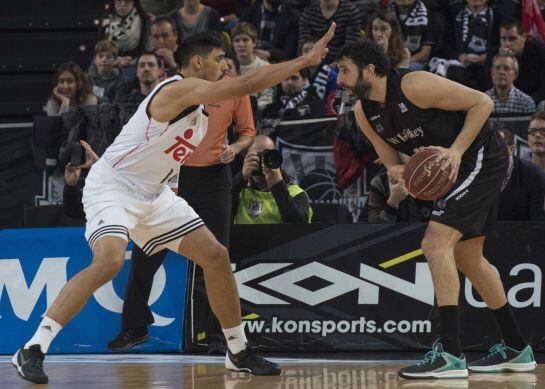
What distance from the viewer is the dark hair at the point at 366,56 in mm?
6602

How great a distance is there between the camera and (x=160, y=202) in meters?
6.70

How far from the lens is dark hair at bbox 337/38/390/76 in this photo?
21.7 ft

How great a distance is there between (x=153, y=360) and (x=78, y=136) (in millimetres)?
3214

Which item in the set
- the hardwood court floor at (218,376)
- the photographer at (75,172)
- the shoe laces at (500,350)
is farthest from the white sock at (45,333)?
the shoe laces at (500,350)

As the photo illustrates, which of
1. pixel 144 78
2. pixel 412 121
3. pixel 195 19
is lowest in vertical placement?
pixel 412 121

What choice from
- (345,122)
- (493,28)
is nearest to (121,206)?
(345,122)

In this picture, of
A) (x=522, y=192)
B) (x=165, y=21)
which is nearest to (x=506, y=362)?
(x=522, y=192)

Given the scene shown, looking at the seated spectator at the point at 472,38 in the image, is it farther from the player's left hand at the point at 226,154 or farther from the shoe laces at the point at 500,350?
the shoe laces at the point at 500,350

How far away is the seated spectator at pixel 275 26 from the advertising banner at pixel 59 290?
4470 mm

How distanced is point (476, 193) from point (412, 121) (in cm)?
58

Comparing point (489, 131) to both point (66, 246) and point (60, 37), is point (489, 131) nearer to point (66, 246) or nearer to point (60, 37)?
point (66, 246)

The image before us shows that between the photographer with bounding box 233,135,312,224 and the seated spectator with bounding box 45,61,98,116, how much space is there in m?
2.83

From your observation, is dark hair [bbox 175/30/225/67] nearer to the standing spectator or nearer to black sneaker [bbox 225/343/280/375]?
black sneaker [bbox 225/343/280/375]

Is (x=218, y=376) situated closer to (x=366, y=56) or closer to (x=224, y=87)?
(x=224, y=87)
